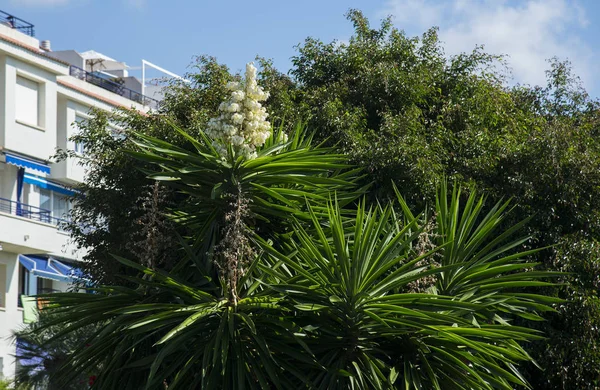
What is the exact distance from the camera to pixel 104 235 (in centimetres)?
1411

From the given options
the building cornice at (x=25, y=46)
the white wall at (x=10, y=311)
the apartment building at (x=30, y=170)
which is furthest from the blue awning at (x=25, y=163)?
the building cornice at (x=25, y=46)

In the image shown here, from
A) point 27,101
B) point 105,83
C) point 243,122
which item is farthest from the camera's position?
point 105,83

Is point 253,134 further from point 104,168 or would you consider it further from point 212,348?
point 104,168

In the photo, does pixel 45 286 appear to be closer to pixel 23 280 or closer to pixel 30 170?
pixel 23 280

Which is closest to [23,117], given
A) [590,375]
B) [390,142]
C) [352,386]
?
[390,142]

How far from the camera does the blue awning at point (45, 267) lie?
30.9 metres

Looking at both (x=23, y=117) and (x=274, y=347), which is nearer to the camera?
(x=274, y=347)

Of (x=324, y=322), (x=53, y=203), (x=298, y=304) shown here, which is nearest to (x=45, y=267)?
(x=53, y=203)

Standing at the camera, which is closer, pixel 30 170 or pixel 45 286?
pixel 30 170

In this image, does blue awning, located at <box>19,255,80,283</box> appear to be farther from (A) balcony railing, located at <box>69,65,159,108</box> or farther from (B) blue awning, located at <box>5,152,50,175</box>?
(A) balcony railing, located at <box>69,65,159,108</box>

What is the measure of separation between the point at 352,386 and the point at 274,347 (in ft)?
2.70

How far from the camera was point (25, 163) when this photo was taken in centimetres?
3088

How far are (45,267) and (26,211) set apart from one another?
1940 mm

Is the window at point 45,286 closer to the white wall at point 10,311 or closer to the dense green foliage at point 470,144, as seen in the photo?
the white wall at point 10,311
